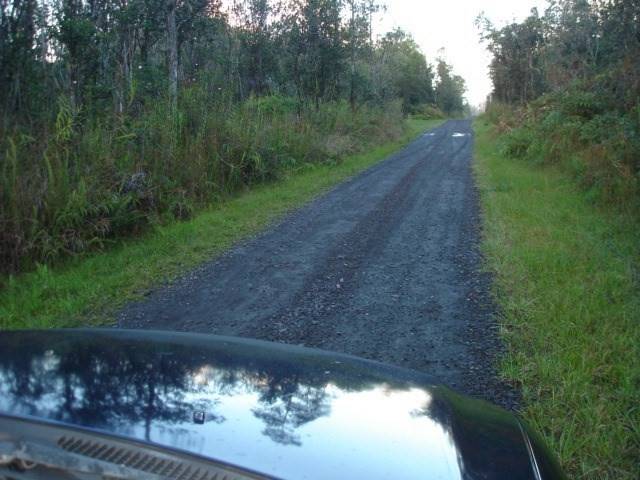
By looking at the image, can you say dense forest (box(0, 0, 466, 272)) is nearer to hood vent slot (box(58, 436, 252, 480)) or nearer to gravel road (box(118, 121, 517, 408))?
gravel road (box(118, 121, 517, 408))

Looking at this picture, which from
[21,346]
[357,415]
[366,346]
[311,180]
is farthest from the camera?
[311,180]

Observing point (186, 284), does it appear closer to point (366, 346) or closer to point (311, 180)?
point (366, 346)

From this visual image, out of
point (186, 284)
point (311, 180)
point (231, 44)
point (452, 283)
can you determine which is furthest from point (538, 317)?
point (231, 44)

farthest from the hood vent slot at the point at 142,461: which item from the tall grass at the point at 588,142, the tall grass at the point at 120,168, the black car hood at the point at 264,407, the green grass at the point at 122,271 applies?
the tall grass at the point at 588,142

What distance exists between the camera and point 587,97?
14.3 meters

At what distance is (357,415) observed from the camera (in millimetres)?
1915

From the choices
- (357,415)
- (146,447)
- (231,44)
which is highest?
(231,44)

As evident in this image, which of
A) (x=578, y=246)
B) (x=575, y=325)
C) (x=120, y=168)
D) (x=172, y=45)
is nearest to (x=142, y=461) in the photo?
(x=575, y=325)

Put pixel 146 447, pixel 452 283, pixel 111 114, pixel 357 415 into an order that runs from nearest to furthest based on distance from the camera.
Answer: pixel 146 447 < pixel 357 415 < pixel 452 283 < pixel 111 114

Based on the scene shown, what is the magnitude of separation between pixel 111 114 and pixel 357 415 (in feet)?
29.5

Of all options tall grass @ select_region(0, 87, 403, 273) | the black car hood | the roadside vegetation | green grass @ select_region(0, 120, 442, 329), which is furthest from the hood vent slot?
tall grass @ select_region(0, 87, 403, 273)

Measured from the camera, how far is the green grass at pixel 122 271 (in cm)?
559

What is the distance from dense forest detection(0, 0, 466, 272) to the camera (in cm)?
742

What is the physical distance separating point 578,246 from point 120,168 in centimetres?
630
